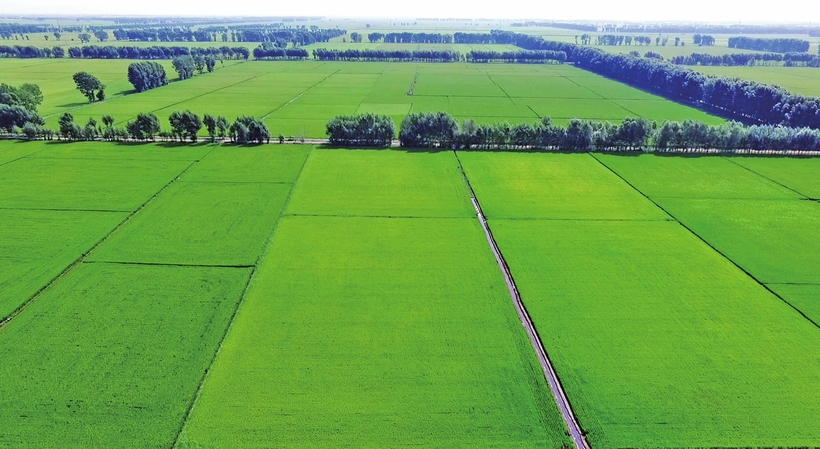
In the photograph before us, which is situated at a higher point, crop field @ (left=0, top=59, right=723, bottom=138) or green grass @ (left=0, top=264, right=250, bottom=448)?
crop field @ (left=0, top=59, right=723, bottom=138)

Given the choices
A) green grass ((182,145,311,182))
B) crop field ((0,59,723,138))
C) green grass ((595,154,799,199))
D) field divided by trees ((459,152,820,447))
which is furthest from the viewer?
crop field ((0,59,723,138))

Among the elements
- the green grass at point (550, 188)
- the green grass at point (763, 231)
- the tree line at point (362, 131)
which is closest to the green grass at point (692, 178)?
the green grass at point (763, 231)

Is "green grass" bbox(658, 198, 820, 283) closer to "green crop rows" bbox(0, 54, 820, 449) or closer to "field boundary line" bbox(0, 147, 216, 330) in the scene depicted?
"green crop rows" bbox(0, 54, 820, 449)

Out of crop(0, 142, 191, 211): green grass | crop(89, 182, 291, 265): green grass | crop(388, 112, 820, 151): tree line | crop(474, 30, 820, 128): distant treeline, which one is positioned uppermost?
crop(474, 30, 820, 128): distant treeline

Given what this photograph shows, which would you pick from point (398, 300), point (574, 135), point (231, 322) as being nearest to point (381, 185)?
point (398, 300)

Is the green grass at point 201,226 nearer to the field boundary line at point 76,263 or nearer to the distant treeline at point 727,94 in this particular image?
the field boundary line at point 76,263

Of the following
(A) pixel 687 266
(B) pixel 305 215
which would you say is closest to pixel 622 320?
(A) pixel 687 266

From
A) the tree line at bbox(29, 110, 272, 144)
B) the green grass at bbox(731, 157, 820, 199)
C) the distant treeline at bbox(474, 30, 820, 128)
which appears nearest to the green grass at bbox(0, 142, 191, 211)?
the tree line at bbox(29, 110, 272, 144)
